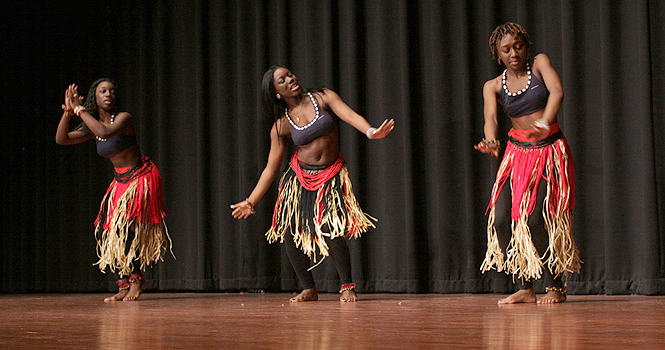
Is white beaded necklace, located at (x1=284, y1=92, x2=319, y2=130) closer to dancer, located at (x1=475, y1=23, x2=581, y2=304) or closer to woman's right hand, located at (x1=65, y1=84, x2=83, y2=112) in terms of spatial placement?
dancer, located at (x1=475, y1=23, x2=581, y2=304)

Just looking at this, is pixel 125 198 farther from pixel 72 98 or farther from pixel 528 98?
pixel 528 98

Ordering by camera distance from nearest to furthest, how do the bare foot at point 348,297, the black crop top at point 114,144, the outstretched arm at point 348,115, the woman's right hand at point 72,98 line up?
the outstretched arm at point 348,115 < the bare foot at point 348,297 < the woman's right hand at point 72,98 < the black crop top at point 114,144

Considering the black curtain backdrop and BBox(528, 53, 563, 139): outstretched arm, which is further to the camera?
the black curtain backdrop

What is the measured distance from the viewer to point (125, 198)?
4.01 meters

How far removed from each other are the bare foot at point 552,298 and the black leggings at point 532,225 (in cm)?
4

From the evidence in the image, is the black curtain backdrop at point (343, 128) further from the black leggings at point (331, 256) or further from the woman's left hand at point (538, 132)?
the woman's left hand at point (538, 132)

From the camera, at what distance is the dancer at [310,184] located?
11.7ft

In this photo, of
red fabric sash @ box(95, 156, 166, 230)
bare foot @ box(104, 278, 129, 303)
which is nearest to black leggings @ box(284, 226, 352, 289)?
red fabric sash @ box(95, 156, 166, 230)

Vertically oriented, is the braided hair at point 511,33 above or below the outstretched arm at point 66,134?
above

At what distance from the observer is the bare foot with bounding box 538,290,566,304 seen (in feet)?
10.3

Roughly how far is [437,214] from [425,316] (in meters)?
1.69

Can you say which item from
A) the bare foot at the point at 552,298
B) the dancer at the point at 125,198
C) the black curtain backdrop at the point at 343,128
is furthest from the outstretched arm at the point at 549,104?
the dancer at the point at 125,198

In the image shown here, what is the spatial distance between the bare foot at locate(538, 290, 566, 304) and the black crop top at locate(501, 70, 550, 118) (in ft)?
2.70

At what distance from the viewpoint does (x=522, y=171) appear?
3.14 m
